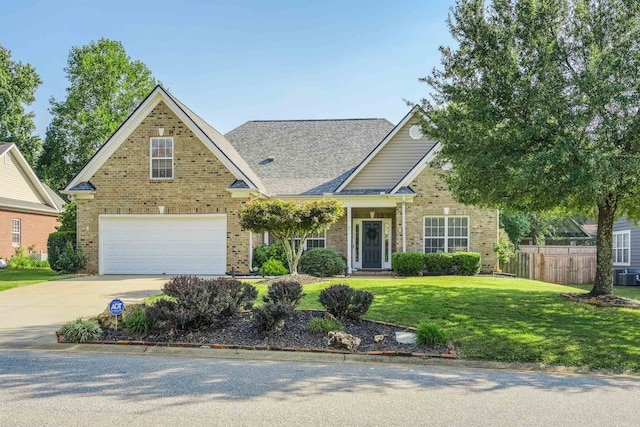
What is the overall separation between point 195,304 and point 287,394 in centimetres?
336

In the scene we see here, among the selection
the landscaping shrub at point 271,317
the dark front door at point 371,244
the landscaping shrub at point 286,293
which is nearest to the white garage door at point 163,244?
the dark front door at point 371,244

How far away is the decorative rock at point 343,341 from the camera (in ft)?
27.4

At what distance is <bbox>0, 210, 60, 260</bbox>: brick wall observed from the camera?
27.8m

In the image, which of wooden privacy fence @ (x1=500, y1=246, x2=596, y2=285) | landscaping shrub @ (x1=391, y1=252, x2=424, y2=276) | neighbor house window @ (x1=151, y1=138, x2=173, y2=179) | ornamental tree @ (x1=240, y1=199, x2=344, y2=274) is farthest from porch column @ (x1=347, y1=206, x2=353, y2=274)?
neighbor house window @ (x1=151, y1=138, x2=173, y2=179)

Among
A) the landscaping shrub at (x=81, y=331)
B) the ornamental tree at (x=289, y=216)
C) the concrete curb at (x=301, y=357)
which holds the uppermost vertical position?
the ornamental tree at (x=289, y=216)

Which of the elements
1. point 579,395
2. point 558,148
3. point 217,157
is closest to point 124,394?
point 579,395

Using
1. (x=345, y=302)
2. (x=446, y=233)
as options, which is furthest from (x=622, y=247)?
(x=345, y=302)

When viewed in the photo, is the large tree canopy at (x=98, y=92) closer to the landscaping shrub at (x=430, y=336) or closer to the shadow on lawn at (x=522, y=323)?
the shadow on lawn at (x=522, y=323)

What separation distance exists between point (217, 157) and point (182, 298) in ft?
38.5

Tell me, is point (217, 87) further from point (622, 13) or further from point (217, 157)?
point (622, 13)

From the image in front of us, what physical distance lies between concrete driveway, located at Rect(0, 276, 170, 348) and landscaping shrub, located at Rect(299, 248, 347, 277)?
5199 mm

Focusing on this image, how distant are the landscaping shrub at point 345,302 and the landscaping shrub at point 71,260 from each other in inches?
539

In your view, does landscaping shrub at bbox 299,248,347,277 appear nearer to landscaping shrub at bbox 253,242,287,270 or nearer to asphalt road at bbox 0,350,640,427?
landscaping shrub at bbox 253,242,287,270

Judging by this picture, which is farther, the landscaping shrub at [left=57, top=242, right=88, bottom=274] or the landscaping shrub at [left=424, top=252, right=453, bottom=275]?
the landscaping shrub at [left=424, top=252, right=453, bottom=275]
